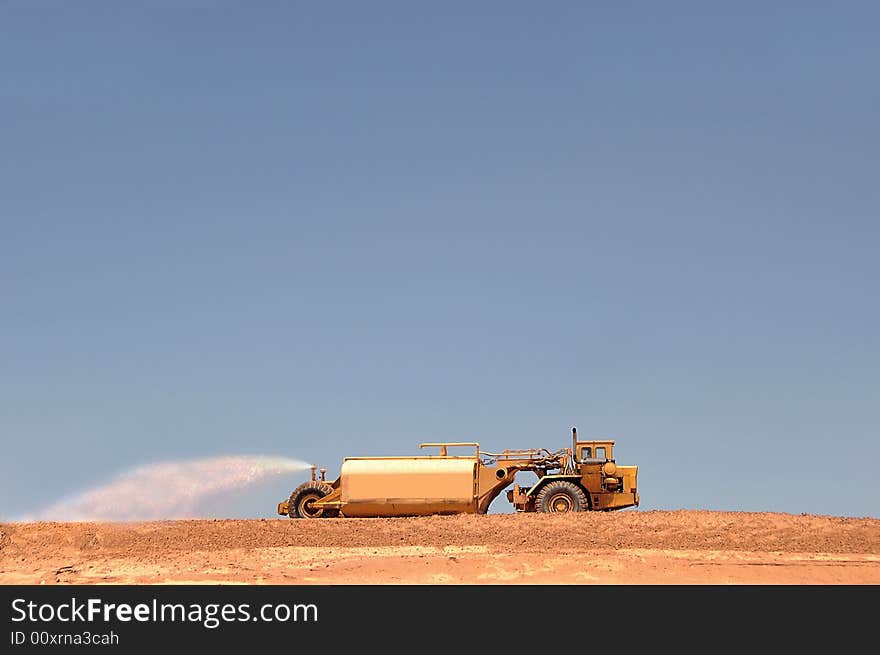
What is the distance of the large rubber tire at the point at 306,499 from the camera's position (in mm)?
39031

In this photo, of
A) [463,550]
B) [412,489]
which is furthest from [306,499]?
[463,550]

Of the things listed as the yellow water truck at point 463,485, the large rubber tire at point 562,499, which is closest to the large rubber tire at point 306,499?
the yellow water truck at point 463,485

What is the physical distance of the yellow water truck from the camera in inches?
1491

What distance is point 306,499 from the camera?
39188 mm

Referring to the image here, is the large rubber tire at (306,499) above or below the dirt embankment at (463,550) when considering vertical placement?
above

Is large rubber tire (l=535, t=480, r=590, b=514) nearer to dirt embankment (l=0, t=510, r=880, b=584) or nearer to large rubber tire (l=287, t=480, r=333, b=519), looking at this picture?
→ dirt embankment (l=0, t=510, r=880, b=584)

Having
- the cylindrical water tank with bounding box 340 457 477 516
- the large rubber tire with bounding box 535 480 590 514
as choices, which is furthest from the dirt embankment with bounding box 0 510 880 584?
the large rubber tire with bounding box 535 480 590 514

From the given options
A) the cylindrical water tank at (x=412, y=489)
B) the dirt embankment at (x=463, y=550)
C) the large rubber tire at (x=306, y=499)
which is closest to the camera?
the dirt embankment at (x=463, y=550)

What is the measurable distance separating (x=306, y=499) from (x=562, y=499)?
30.8ft

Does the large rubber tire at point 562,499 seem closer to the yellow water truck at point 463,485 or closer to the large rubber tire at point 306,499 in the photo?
the yellow water truck at point 463,485

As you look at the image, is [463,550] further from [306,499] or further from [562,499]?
[306,499]
